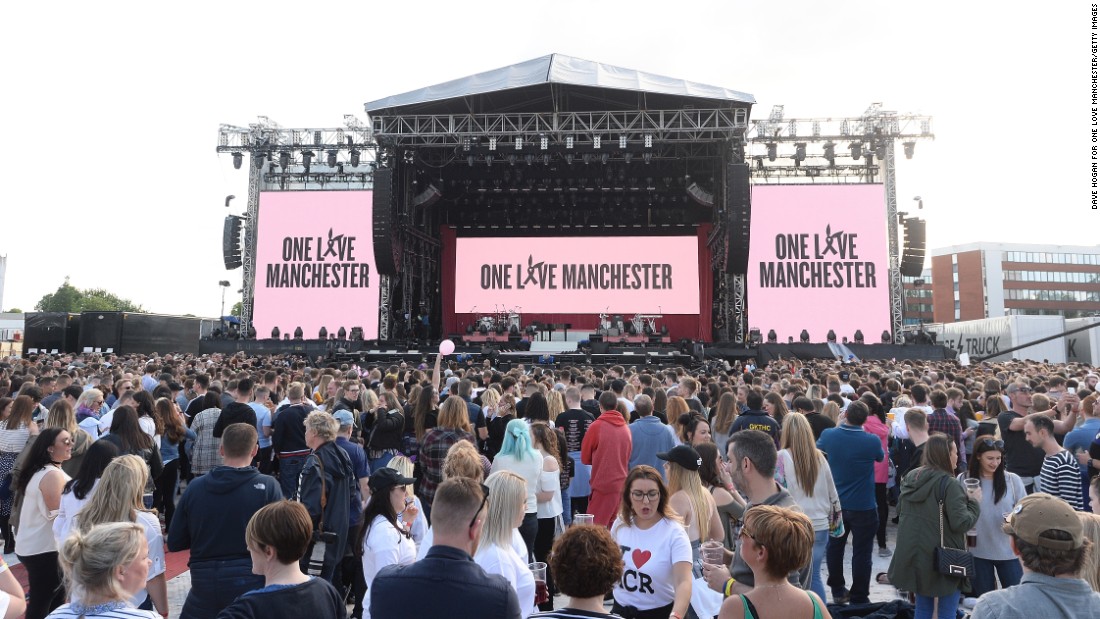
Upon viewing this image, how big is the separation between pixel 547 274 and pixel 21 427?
22802 mm

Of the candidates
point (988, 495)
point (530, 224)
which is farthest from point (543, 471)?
point (530, 224)

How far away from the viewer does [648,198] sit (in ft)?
89.6

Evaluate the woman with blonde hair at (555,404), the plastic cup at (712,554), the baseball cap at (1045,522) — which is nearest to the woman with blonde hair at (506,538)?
the plastic cup at (712,554)

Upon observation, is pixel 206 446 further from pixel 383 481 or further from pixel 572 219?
pixel 572 219

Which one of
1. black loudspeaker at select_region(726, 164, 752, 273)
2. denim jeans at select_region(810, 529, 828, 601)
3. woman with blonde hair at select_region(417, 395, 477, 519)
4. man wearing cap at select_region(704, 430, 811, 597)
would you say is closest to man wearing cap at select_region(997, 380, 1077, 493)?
denim jeans at select_region(810, 529, 828, 601)

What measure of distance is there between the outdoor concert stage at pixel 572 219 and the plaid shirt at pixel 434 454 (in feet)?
52.2

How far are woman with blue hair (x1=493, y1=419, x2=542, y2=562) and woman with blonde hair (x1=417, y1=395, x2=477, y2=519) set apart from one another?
314mm

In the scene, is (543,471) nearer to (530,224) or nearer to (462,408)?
(462,408)

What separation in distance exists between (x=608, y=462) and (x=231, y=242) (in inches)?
942

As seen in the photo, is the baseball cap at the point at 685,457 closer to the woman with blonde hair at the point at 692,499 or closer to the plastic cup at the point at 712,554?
the woman with blonde hair at the point at 692,499

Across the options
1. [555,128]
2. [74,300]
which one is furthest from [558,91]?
[74,300]

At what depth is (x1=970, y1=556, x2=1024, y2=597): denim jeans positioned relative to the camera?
161 inches

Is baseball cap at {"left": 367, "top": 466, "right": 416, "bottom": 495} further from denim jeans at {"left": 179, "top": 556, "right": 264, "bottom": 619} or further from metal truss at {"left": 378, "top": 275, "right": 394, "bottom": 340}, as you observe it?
metal truss at {"left": 378, "top": 275, "right": 394, "bottom": 340}

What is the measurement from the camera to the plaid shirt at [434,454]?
4570 mm
